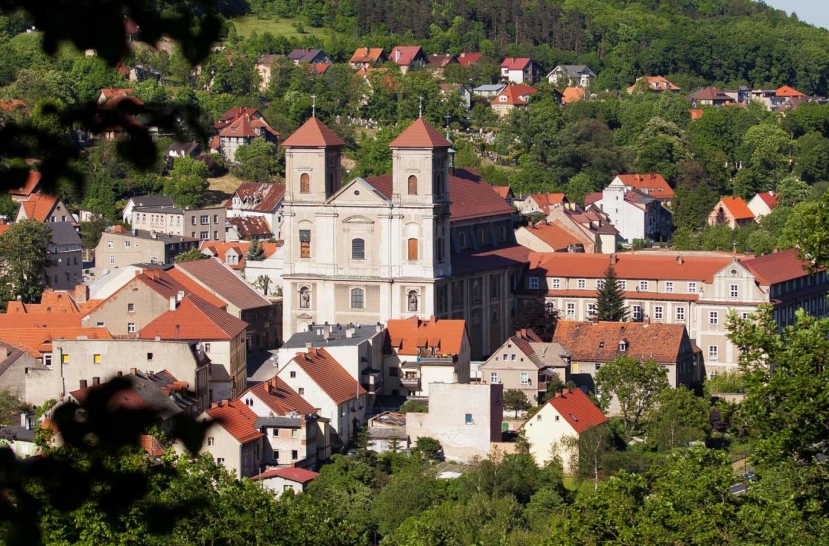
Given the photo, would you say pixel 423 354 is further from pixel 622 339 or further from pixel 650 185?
pixel 650 185

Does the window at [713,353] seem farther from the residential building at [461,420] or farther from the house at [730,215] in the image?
the house at [730,215]

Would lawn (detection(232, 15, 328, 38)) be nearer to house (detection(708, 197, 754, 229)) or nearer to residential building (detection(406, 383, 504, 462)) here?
house (detection(708, 197, 754, 229))

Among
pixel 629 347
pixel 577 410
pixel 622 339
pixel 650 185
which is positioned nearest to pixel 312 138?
pixel 622 339

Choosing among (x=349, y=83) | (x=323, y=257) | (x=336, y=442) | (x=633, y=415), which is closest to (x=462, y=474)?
(x=336, y=442)

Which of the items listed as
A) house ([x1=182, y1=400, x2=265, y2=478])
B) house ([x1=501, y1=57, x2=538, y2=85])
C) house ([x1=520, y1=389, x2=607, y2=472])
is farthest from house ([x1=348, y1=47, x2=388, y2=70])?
house ([x1=182, y1=400, x2=265, y2=478])

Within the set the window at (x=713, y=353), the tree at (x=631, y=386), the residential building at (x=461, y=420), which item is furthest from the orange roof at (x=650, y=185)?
the residential building at (x=461, y=420)

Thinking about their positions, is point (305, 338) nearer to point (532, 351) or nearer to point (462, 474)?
point (532, 351)
